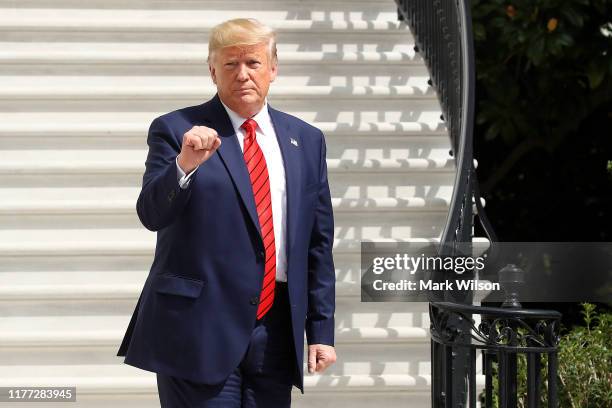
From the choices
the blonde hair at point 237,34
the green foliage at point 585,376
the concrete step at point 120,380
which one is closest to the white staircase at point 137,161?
the concrete step at point 120,380

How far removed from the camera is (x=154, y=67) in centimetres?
623

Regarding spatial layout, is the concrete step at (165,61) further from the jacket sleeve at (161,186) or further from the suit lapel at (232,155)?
the jacket sleeve at (161,186)

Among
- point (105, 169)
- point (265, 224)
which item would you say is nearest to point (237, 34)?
point (265, 224)

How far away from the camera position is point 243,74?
3289mm

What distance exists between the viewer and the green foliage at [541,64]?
24.6ft

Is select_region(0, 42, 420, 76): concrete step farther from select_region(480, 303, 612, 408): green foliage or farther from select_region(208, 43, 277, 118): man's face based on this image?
select_region(208, 43, 277, 118): man's face

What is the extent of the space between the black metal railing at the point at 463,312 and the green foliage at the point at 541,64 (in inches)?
51.5

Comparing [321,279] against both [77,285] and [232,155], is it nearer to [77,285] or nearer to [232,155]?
[232,155]

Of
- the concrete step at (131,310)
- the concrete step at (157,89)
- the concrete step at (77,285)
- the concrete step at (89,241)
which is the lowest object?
the concrete step at (131,310)

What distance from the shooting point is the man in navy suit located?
3.27 metres

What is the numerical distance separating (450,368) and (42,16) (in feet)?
11.4

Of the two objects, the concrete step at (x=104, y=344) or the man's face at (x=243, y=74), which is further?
the concrete step at (x=104, y=344)

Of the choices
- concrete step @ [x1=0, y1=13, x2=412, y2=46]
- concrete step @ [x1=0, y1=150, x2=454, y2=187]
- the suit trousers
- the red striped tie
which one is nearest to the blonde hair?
the red striped tie

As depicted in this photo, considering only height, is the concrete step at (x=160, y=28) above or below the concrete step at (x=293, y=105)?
above
